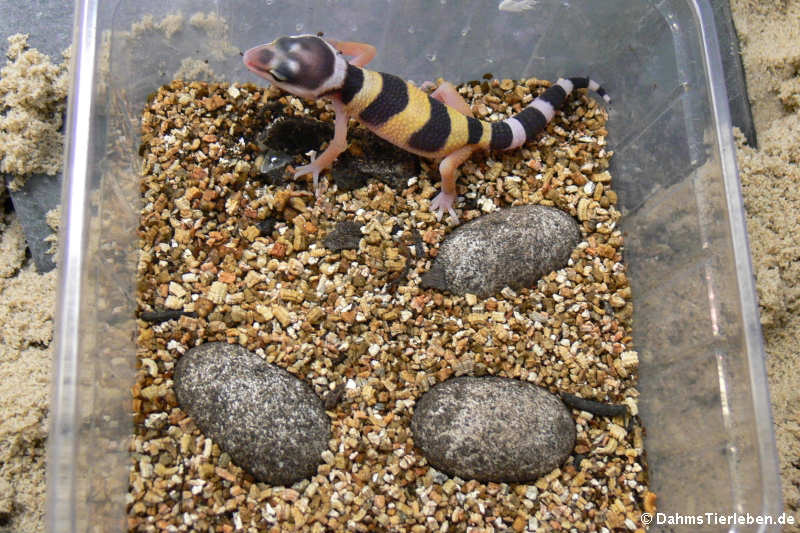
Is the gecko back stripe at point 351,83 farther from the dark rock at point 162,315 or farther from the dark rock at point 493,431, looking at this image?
the dark rock at point 493,431

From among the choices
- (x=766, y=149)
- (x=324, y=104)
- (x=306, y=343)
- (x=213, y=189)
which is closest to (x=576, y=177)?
(x=766, y=149)

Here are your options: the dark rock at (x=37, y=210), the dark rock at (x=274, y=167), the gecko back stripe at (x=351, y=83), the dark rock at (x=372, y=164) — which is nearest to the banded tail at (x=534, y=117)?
the dark rock at (x=372, y=164)

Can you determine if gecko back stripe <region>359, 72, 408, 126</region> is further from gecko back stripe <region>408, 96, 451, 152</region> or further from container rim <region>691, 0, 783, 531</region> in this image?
container rim <region>691, 0, 783, 531</region>

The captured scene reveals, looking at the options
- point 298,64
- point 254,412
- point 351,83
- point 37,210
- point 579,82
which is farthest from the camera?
point 579,82

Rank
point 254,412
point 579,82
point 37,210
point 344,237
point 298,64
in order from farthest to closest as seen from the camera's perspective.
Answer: point 579,82 < point 37,210 < point 344,237 < point 298,64 < point 254,412

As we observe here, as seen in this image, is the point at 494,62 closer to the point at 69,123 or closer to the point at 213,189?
the point at 213,189

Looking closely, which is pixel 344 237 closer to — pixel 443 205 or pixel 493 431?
pixel 443 205

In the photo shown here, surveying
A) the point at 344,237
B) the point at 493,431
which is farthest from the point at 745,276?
the point at 344,237
